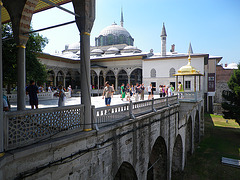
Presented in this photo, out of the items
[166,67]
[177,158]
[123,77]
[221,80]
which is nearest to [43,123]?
[177,158]

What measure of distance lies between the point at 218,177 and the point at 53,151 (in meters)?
13.0

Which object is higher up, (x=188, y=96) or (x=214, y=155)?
→ (x=188, y=96)

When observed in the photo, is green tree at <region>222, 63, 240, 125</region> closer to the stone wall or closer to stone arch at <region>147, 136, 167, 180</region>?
stone arch at <region>147, 136, 167, 180</region>

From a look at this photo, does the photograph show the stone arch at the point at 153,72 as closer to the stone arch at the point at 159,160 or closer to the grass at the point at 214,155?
the grass at the point at 214,155

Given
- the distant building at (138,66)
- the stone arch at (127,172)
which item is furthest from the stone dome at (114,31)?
the stone arch at (127,172)

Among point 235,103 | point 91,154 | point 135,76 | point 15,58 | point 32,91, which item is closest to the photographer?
point 91,154

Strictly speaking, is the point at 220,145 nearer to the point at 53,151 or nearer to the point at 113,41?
the point at 53,151

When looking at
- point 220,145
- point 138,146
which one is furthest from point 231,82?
point 138,146

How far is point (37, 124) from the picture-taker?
11.5 ft

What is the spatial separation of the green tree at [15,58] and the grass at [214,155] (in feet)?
44.6

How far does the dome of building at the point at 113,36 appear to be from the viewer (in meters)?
40.0

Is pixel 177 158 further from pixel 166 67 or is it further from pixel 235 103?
pixel 166 67

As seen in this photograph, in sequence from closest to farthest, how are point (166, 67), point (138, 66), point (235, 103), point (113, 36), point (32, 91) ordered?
point (32, 91), point (235, 103), point (166, 67), point (138, 66), point (113, 36)

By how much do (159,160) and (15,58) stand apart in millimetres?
11433
